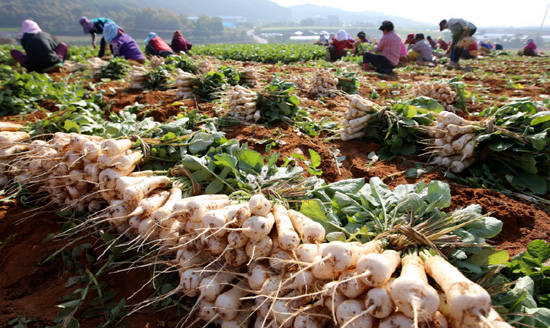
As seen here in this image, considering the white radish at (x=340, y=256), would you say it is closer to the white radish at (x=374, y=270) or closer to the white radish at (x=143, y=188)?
the white radish at (x=374, y=270)

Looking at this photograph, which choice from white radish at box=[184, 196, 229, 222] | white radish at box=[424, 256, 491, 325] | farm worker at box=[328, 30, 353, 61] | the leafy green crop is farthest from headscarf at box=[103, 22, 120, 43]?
white radish at box=[424, 256, 491, 325]

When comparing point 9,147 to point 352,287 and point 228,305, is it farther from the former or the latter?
point 352,287

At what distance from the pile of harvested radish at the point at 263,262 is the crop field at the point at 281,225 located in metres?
0.01

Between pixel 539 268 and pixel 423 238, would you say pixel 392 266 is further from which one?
pixel 539 268

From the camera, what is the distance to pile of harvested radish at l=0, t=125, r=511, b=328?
1.24m

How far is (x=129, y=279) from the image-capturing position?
6.98 ft

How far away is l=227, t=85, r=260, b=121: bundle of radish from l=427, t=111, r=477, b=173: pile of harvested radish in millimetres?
2475

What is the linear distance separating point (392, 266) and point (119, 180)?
6.83ft

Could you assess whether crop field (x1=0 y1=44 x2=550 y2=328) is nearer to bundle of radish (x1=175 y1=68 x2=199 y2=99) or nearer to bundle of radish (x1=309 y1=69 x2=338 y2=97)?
bundle of radish (x1=175 y1=68 x2=199 y2=99)

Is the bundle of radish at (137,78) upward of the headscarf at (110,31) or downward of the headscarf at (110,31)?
downward

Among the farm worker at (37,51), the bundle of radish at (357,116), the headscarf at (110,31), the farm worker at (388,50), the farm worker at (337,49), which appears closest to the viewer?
the bundle of radish at (357,116)

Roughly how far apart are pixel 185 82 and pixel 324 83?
2.88m

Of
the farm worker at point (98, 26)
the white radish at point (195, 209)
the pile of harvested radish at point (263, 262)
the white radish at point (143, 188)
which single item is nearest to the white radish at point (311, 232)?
the pile of harvested radish at point (263, 262)

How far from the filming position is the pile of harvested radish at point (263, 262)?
1.24 m
